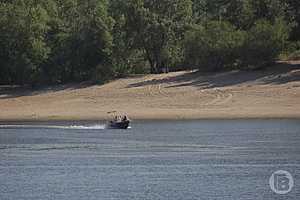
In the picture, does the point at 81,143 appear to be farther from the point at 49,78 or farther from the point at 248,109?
the point at 49,78

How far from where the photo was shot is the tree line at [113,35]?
285 ft

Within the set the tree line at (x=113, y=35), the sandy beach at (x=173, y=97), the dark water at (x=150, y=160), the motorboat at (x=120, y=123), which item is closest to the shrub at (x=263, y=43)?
the tree line at (x=113, y=35)

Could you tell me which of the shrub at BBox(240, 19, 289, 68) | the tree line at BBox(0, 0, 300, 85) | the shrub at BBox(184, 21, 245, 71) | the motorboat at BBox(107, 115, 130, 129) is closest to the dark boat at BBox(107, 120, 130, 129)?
the motorboat at BBox(107, 115, 130, 129)

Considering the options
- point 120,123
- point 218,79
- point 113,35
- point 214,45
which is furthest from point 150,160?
point 113,35

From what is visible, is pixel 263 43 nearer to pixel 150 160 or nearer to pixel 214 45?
pixel 214 45

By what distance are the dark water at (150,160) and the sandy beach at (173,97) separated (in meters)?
5.20

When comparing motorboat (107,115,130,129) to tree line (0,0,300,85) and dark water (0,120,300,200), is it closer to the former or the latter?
dark water (0,120,300,200)

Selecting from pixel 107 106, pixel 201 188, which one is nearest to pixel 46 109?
pixel 107 106

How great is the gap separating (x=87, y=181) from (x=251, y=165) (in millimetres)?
8339

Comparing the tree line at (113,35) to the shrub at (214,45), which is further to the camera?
the tree line at (113,35)

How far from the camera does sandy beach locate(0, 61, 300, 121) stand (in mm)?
71312

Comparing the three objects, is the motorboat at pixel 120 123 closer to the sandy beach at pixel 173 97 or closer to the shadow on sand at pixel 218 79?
the sandy beach at pixel 173 97

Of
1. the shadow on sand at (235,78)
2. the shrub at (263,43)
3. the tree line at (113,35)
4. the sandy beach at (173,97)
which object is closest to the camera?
the sandy beach at (173,97)

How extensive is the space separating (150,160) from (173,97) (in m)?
32.9
